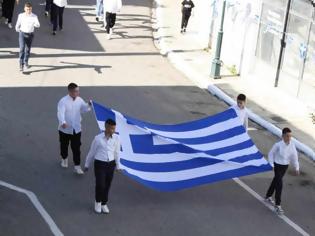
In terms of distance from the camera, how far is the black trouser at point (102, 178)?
35.0ft

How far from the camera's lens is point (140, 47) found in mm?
23000

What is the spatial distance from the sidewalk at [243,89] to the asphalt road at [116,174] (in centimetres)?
42

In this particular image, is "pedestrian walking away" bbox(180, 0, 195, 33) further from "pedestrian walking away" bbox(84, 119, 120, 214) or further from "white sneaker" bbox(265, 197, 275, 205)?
"pedestrian walking away" bbox(84, 119, 120, 214)

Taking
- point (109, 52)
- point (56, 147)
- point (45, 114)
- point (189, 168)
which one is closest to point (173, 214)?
point (189, 168)

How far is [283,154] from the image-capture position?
11508 millimetres

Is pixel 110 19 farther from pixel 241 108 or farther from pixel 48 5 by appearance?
pixel 241 108

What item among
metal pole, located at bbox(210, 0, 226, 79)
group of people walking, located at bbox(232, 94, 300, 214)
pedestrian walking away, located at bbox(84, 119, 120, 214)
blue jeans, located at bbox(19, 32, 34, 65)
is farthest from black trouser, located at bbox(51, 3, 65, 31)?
group of people walking, located at bbox(232, 94, 300, 214)

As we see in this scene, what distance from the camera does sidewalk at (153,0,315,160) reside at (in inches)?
646

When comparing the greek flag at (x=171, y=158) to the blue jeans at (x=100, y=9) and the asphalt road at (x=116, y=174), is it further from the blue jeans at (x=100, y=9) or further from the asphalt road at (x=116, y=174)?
the blue jeans at (x=100, y=9)

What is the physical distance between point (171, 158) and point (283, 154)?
1945mm

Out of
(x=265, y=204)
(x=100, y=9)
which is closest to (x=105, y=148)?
(x=265, y=204)

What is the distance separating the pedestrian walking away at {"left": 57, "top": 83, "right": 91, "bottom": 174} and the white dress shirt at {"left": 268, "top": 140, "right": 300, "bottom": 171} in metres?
3.41

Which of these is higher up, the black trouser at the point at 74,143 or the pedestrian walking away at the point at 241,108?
the pedestrian walking away at the point at 241,108

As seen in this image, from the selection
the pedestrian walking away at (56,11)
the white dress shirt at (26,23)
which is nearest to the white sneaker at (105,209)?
the white dress shirt at (26,23)
